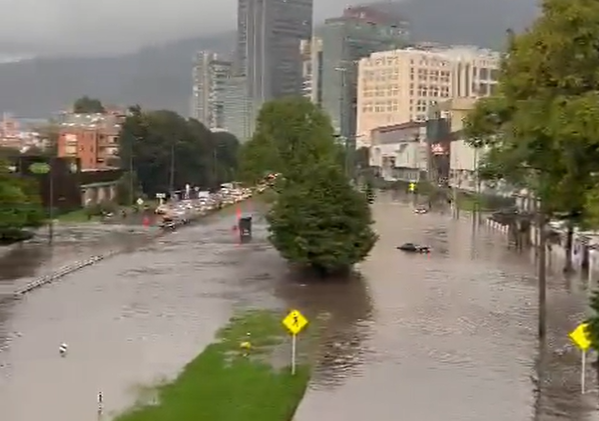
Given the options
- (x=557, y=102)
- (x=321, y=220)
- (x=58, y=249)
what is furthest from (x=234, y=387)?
A: (x=58, y=249)

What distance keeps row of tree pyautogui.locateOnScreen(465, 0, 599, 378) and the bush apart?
1327 cm

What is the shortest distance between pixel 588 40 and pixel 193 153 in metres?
65.5

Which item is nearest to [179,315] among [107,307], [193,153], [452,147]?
[107,307]

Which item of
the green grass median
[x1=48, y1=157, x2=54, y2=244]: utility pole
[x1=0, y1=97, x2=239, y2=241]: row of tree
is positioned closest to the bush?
the green grass median

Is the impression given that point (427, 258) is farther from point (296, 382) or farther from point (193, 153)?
point (193, 153)

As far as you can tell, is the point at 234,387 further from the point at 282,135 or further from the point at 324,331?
the point at 282,135

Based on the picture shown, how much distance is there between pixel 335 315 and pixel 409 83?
127 m

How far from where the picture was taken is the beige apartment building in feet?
481

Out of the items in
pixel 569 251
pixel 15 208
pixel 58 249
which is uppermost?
pixel 15 208

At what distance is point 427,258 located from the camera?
35094 millimetres

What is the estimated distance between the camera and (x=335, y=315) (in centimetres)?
2217

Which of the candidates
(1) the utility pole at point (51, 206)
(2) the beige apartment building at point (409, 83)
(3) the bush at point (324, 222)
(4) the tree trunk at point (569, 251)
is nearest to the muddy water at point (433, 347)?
(3) the bush at point (324, 222)

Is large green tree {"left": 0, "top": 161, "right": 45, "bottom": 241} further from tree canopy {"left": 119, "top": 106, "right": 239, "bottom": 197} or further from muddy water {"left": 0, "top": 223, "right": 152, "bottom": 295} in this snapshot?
tree canopy {"left": 119, "top": 106, "right": 239, "bottom": 197}

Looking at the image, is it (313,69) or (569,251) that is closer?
(569,251)
